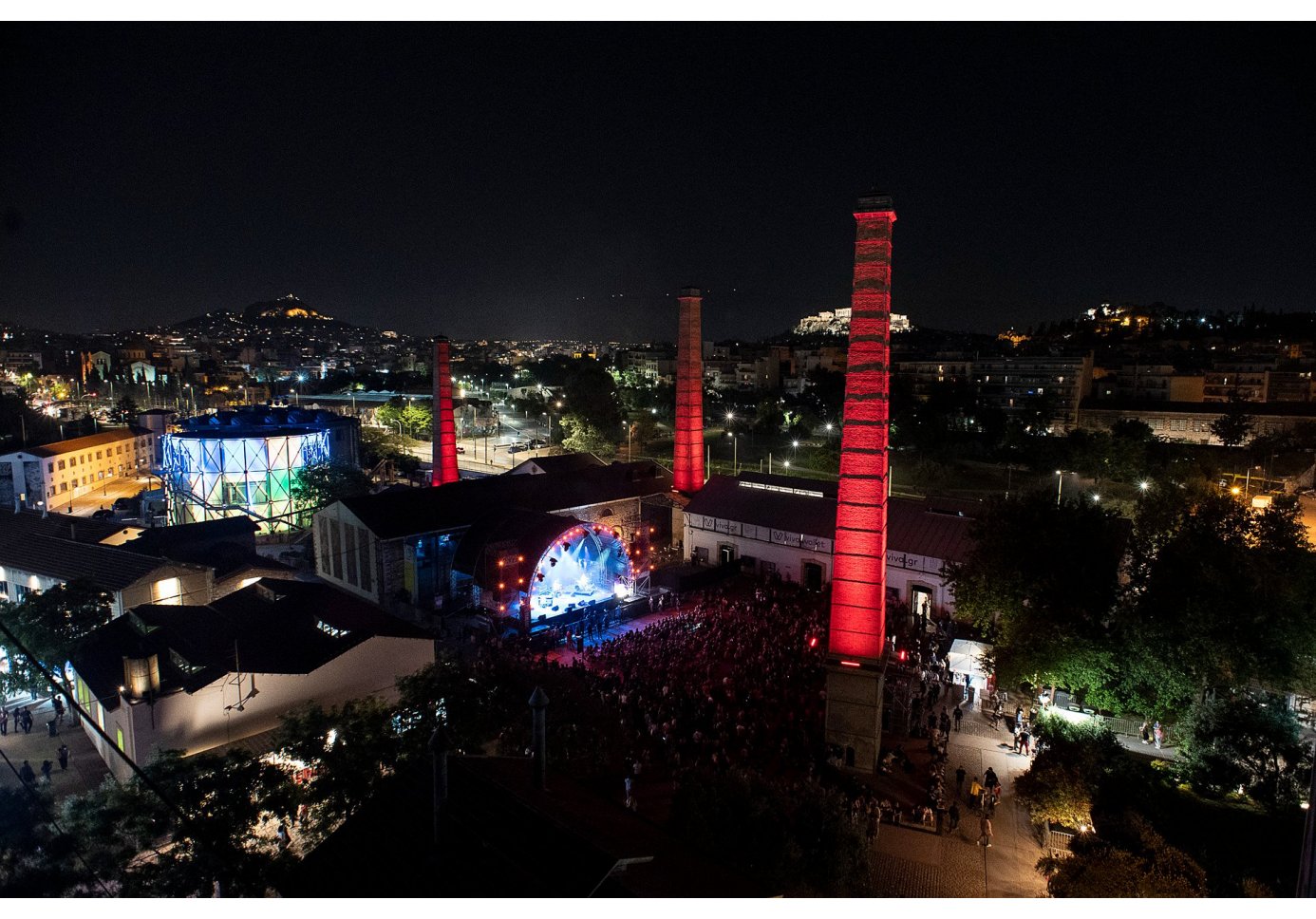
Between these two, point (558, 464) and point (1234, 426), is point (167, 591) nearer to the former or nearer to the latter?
point (558, 464)

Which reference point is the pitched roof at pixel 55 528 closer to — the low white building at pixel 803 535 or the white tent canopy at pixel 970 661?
the low white building at pixel 803 535

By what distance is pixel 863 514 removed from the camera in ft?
48.5

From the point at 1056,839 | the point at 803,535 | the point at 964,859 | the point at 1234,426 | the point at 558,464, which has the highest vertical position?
the point at 1234,426

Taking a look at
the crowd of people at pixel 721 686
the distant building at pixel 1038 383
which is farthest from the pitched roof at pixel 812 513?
the distant building at pixel 1038 383

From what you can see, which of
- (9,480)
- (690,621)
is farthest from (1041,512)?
(9,480)

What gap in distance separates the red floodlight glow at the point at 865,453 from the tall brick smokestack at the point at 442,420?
81.1 feet

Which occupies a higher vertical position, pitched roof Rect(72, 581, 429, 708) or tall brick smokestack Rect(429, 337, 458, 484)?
tall brick smokestack Rect(429, 337, 458, 484)

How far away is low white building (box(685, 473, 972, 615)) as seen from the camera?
23.7 m

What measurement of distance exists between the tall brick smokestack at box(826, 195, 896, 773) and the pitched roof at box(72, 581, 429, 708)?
973 centimetres

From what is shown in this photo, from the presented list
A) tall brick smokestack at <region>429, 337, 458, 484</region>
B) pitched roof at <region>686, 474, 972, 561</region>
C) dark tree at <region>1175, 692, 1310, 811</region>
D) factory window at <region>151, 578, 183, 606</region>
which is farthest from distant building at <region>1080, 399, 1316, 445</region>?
factory window at <region>151, 578, 183, 606</region>

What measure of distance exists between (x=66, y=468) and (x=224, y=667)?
121 ft

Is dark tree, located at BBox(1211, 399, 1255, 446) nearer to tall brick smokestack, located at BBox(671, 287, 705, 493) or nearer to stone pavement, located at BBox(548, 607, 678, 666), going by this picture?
tall brick smokestack, located at BBox(671, 287, 705, 493)

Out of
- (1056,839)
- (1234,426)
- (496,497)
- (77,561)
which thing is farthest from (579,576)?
(1234,426)

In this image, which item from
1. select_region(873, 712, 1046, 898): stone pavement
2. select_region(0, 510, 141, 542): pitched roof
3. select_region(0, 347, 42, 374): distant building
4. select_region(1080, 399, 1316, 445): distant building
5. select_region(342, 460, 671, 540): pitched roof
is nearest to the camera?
select_region(873, 712, 1046, 898): stone pavement
